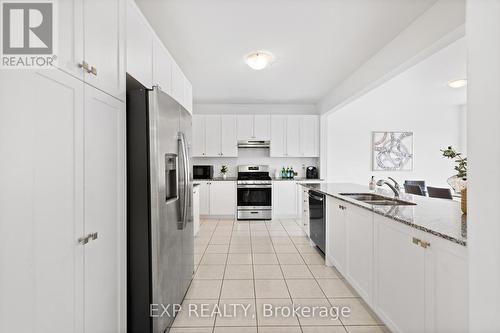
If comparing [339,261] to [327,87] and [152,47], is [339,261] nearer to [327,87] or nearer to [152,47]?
[152,47]

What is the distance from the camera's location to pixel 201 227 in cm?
509

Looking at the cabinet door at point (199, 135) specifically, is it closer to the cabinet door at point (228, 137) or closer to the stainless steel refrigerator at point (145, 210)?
the cabinet door at point (228, 137)

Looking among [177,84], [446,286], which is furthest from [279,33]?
[446,286]

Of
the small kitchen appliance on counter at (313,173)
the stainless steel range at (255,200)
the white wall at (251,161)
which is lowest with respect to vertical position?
the stainless steel range at (255,200)

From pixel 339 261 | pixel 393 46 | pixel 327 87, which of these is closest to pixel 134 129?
pixel 339 261

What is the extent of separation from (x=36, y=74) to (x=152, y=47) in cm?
124

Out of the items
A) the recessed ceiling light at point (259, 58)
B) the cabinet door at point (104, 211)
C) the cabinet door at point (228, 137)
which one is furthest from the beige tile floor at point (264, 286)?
the recessed ceiling light at point (259, 58)

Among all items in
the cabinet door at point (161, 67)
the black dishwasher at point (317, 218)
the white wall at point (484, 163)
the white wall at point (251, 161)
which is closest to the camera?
the white wall at point (484, 163)

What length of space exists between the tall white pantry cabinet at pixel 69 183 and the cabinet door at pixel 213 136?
4336mm

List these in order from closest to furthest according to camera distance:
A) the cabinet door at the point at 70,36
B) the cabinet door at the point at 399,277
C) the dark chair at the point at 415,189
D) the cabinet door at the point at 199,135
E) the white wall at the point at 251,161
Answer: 1. the cabinet door at the point at 70,36
2. the cabinet door at the point at 399,277
3. the dark chair at the point at 415,189
4. the cabinet door at the point at 199,135
5. the white wall at the point at 251,161

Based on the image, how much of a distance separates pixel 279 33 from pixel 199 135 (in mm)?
3525

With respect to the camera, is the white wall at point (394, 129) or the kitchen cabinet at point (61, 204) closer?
the kitchen cabinet at point (61, 204)

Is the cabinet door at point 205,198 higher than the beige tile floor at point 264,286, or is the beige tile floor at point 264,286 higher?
the cabinet door at point 205,198

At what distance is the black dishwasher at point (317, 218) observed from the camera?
10.7 feet
